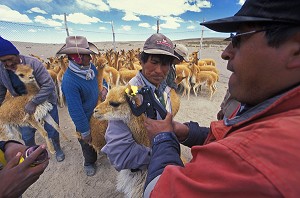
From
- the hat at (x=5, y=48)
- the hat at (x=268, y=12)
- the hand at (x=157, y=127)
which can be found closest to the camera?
the hat at (x=268, y=12)

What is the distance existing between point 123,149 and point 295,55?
5.30ft

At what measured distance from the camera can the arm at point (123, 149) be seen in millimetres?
1961

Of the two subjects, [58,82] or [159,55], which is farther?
[58,82]

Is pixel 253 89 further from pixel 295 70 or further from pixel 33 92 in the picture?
pixel 33 92

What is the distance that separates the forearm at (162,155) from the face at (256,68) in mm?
478

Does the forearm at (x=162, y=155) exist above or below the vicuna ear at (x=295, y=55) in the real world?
below

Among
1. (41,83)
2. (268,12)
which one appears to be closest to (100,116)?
(268,12)

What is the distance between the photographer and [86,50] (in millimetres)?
3352

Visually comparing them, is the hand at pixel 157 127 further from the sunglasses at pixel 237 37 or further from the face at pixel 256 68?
the sunglasses at pixel 237 37

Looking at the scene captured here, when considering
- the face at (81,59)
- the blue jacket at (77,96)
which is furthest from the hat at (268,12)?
the face at (81,59)

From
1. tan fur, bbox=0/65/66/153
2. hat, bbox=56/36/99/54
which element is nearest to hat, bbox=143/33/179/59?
hat, bbox=56/36/99/54

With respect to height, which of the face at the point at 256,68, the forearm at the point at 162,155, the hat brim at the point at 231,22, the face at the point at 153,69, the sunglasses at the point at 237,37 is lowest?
the forearm at the point at 162,155

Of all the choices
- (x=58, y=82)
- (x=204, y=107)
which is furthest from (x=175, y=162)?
(x=58, y=82)

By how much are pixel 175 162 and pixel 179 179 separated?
30 cm
